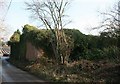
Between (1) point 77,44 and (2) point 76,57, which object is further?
(1) point 77,44

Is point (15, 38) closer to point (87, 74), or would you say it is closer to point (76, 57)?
point (76, 57)

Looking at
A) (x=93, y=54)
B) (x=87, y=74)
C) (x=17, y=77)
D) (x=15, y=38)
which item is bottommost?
(x=17, y=77)

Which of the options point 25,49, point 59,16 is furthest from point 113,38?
point 25,49

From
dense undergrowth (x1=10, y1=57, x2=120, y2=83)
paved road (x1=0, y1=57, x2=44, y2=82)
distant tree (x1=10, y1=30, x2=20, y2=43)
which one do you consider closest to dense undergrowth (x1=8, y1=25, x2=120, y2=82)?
dense undergrowth (x1=10, y1=57, x2=120, y2=83)

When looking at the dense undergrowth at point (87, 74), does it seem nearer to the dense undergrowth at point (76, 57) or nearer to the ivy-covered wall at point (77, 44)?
the dense undergrowth at point (76, 57)

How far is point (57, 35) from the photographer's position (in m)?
33.2

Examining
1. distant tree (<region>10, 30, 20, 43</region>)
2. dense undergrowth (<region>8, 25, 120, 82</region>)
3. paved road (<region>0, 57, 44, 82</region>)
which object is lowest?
paved road (<region>0, 57, 44, 82</region>)

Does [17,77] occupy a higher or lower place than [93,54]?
lower

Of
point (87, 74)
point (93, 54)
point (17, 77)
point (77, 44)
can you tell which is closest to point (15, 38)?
point (77, 44)

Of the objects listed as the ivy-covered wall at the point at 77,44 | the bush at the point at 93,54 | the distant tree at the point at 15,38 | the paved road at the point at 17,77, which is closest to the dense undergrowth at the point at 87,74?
the paved road at the point at 17,77

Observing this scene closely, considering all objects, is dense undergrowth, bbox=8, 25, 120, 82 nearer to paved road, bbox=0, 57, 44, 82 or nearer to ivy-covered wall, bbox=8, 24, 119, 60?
ivy-covered wall, bbox=8, 24, 119, 60

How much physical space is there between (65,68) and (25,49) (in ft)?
64.0

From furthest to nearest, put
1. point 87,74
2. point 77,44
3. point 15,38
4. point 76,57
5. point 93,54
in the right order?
point 15,38 < point 77,44 < point 76,57 < point 93,54 < point 87,74

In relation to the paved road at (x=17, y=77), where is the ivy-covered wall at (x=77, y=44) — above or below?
above
